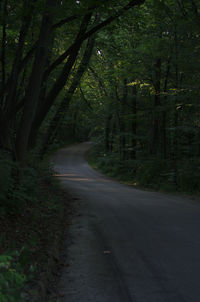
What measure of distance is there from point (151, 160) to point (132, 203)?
35.9 feet

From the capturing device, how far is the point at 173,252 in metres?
6.82

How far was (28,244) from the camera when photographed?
6.62 meters

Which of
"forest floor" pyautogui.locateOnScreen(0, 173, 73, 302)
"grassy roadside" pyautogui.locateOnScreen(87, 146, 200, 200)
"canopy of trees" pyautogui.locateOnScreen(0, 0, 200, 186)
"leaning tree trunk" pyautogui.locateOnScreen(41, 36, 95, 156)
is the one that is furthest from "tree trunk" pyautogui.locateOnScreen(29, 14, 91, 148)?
"grassy roadside" pyautogui.locateOnScreen(87, 146, 200, 200)

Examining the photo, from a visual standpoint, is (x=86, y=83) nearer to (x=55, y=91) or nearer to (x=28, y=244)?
(x=55, y=91)

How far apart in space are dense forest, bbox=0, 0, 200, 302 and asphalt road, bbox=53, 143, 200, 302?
0.93m

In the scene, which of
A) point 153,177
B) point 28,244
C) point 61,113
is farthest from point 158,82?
point 28,244

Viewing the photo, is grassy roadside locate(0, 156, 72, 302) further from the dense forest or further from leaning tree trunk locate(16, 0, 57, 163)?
leaning tree trunk locate(16, 0, 57, 163)

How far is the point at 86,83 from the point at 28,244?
2842cm

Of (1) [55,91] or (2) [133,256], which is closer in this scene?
(2) [133,256]

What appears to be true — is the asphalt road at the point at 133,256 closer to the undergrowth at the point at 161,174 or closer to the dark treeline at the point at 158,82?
the dark treeline at the point at 158,82

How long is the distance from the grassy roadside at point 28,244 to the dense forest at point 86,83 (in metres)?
0.03

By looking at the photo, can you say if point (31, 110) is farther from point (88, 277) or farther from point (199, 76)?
point (199, 76)

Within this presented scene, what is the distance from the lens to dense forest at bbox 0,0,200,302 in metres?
9.29

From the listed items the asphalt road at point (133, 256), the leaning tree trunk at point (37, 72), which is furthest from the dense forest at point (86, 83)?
the asphalt road at point (133, 256)
